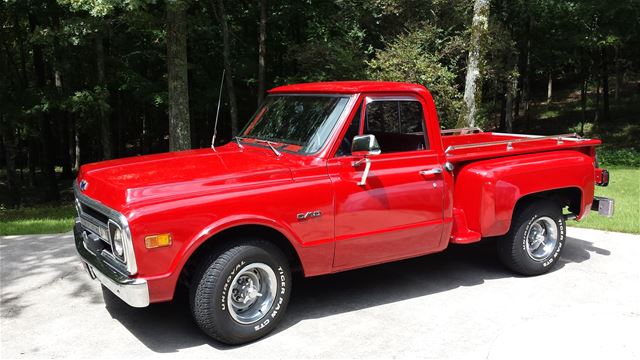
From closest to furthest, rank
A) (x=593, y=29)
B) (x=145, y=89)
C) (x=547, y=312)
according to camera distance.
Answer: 1. (x=547, y=312)
2. (x=145, y=89)
3. (x=593, y=29)

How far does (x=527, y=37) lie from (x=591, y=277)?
2221 cm

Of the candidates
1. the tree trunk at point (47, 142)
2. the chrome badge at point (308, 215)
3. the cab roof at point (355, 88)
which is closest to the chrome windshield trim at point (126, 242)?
the chrome badge at point (308, 215)

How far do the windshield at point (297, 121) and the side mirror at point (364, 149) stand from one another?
0.29 m

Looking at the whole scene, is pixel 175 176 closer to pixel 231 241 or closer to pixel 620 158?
pixel 231 241

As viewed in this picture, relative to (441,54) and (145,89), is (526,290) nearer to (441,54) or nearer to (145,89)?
(441,54)

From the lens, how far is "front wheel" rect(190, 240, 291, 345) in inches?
165

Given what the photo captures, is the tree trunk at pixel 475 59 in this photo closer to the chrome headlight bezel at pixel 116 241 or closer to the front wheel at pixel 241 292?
the front wheel at pixel 241 292

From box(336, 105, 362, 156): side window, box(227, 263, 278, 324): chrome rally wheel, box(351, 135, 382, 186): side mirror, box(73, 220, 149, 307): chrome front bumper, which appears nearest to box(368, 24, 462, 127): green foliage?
box(336, 105, 362, 156): side window

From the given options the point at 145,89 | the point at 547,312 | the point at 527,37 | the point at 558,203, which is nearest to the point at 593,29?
the point at 527,37

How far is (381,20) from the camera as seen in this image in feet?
57.7

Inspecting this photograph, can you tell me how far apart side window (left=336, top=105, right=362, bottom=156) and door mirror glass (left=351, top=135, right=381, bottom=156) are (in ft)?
0.38

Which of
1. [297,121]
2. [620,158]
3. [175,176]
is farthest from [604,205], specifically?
[620,158]

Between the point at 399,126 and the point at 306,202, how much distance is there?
136 cm

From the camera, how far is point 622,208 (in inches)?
390
